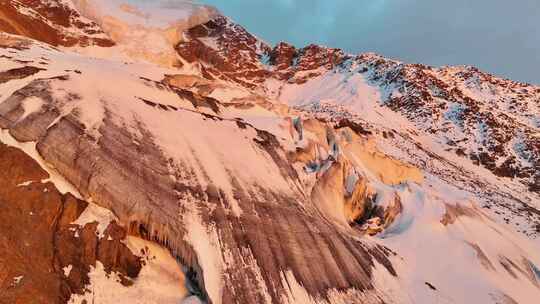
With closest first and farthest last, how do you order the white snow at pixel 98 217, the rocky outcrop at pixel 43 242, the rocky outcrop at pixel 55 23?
the rocky outcrop at pixel 43 242
the white snow at pixel 98 217
the rocky outcrop at pixel 55 23

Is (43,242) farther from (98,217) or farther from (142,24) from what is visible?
(142,24)

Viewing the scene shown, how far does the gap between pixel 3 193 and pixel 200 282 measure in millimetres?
4839

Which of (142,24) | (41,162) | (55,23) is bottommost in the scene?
(55,23)

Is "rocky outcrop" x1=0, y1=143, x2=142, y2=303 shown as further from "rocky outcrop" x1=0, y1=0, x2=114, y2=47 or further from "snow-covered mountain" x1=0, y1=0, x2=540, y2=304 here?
"rocky outcrop" x1=0, y1=0, x2=114, y2=47

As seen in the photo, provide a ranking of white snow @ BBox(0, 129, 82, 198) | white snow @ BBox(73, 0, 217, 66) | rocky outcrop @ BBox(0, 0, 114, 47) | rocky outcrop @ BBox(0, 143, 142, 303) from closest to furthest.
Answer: rocky outcrop @ BBox(0, 143, 142, 303)
white snow @ BBox(0, 129, 82, 198)
rocky outcrop @ BBox(0, 0, 114, 47)
white snow @ BBox(73, 0, 217, 66)

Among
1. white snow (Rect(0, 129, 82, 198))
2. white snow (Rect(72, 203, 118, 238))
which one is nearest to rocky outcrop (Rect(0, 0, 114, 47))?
white snow (Rect(0, 129, 82, 198))

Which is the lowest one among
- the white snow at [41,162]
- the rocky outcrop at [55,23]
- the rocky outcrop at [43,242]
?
the rocky outcrop at [55,23]

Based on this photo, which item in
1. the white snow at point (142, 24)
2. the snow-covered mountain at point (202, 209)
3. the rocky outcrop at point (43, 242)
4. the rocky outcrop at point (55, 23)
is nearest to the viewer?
the rocky outcrop at point (43, 242)

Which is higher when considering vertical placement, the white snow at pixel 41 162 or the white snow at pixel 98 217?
the white snow at pixel 41 162

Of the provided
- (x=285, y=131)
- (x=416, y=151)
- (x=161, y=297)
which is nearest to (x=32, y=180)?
(x=161, y=297)

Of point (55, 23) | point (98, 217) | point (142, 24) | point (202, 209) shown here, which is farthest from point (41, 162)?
point (142, 24)

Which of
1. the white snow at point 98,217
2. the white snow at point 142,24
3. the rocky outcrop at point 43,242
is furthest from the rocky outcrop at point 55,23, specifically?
the white snow at point 98,217

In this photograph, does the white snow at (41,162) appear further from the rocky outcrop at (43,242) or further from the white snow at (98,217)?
the white snow at (98,217)

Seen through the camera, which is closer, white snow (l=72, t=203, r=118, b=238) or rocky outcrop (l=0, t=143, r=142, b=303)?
rocky outcrop (l=0, t=143, r=142, b=303)
